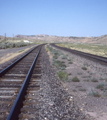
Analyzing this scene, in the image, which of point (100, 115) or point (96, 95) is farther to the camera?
point (96, 95)

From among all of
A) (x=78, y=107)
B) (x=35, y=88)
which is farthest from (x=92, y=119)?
(x=35, y=88)

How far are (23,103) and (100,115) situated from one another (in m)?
2.42

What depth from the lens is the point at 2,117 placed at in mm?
4148

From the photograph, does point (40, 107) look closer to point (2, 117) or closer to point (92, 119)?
point (2, 117)

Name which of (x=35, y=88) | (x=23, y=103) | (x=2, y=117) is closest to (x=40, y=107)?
(x=23, y=103)

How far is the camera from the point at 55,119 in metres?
4.33

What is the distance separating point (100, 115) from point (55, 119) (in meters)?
1.52

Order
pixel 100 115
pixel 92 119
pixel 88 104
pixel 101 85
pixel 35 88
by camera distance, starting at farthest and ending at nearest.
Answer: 1. pixel 101 85
2. pixel 35 88
3. pixel 88 104
4. pixel 100 115
5. pixel 92 119

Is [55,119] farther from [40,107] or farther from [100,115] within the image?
[100,115]

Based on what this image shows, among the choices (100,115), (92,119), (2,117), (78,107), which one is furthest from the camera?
(78,107)

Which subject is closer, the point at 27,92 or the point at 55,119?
the point at 55,119

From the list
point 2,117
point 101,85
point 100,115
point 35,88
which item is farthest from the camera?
point 101,85

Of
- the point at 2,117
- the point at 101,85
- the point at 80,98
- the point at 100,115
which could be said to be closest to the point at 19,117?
the point at 2,117

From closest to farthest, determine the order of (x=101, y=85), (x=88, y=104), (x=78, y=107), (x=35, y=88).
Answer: (x=78, y=107) → (x=88, y=104) → (x=35, y=88) → (x=101, y=85)
